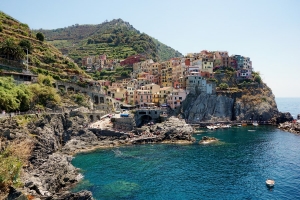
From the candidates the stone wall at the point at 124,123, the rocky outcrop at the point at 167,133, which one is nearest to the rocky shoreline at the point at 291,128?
the rocky outcrop at the point at 167,133

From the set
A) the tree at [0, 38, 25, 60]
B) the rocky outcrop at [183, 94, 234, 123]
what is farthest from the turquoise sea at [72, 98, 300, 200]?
the tree at [0, 38, 25, 60]

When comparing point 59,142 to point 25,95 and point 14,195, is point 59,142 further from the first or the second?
point 14,195

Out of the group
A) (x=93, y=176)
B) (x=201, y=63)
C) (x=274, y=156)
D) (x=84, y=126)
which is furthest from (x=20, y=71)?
(x=201, y=63)

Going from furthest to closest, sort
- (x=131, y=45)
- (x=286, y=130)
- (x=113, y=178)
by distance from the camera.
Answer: (x=131, y=45), (x=286, y=130), (x=113, y=178)

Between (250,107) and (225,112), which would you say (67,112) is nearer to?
(225,112)

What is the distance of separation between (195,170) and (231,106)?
57.6 metres

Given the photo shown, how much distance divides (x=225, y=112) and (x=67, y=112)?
192 ft

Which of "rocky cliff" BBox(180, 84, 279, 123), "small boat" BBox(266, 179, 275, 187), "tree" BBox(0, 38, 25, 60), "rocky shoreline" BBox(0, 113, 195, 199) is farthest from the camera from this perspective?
"rocky cliff" BBox(180, 84, 279, 123)

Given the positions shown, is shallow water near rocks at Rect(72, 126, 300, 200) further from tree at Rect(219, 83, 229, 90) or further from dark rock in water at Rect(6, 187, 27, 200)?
tree at Rect(219, 83, 229, 90)

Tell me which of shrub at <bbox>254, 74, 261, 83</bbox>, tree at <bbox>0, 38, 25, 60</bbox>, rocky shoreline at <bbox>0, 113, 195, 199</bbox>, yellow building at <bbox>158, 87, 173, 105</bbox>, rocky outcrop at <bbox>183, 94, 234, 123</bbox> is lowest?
rocky shoreline at <bbox>0, 113, 195, 199</bbox>

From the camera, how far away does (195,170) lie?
40.8 metres

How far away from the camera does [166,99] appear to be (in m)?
90.3

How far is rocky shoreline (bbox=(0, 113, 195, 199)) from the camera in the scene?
29.0m

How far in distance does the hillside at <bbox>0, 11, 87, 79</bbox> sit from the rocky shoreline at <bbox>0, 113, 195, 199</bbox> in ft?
66.1
